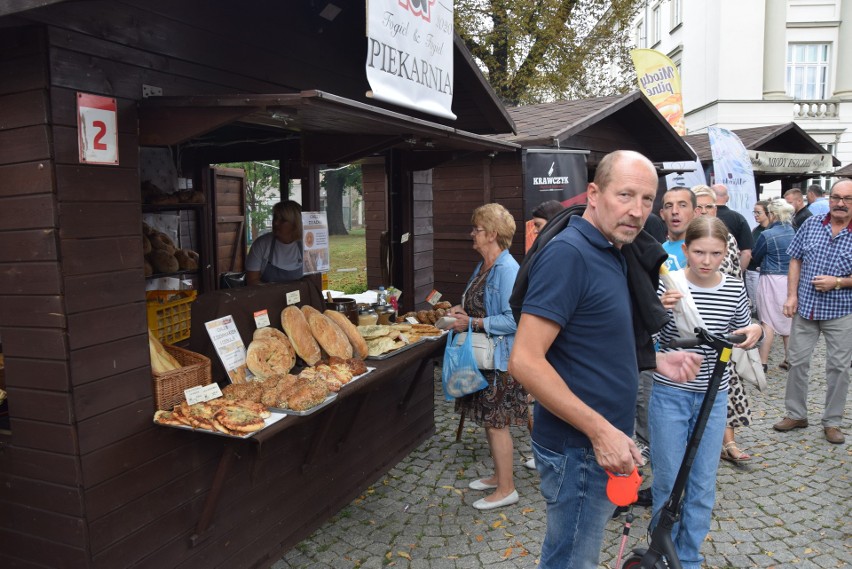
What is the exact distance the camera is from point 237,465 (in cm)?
332

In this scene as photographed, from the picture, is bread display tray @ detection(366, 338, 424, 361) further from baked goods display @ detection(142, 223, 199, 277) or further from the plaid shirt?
the plaid shirt

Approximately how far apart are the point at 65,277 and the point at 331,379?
142 cm

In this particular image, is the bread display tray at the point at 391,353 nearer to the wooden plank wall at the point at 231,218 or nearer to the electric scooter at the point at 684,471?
the electric scooter at the point at 684,471

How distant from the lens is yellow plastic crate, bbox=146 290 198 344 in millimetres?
4223

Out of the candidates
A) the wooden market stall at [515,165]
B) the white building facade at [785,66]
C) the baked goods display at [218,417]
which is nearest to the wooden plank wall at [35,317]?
the baked goods display at [218,417]

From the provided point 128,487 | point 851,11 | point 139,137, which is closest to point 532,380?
point 128,487

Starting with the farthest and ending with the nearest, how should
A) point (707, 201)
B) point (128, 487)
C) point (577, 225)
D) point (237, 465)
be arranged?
1. point (707, 201)
2. point (237, 465)
3. point (128, 487)
4. point (577, 225)

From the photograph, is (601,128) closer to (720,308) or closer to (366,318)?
(366,318)

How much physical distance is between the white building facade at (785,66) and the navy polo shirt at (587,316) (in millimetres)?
27477

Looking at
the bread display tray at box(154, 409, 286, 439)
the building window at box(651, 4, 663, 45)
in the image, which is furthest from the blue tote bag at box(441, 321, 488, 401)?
the building window at box(651, 4, 663, 45)

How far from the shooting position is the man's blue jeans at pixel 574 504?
2182 millimetres

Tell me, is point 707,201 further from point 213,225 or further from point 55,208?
point 213,225

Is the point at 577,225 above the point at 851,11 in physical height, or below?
below

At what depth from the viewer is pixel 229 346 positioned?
344cm
